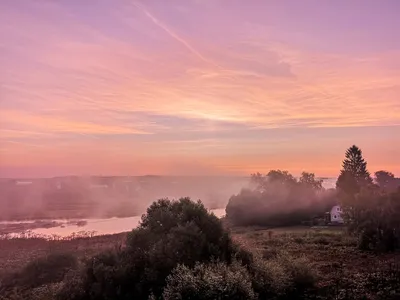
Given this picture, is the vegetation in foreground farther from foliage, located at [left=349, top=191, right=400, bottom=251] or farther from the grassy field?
foliage, located at [left=349, top=191, right=400, bottom=251]

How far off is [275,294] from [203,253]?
4.08m

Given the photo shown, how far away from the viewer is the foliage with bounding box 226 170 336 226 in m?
66.3

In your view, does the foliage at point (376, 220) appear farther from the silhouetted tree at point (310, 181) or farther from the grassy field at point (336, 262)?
the silhouetted tree at point (310, 181)

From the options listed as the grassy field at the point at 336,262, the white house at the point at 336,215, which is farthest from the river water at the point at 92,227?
the white house at the point at 336,215

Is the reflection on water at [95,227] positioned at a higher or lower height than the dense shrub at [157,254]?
lower

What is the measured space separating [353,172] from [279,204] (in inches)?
858

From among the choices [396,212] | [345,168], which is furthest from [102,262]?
[345,168]

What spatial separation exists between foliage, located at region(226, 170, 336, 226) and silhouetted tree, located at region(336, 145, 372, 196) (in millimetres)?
3338

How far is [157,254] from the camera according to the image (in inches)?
738

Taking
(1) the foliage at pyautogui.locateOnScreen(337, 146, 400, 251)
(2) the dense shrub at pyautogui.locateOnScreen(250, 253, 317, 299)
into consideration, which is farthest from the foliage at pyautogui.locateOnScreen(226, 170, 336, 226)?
(2) the dense shrub at pyautogui.locateOnScreen(250, 253, 317, 299)

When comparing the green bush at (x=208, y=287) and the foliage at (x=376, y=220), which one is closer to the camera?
the green bush at (x=208, y=287)

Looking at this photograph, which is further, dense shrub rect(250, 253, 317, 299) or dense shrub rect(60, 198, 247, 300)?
dense shrub rect(60, 198, 247, 300)

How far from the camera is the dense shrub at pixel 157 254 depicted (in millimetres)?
18328

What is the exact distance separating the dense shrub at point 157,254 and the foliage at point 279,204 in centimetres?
4708
